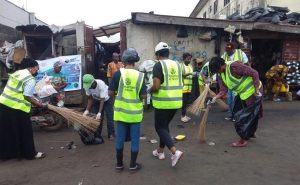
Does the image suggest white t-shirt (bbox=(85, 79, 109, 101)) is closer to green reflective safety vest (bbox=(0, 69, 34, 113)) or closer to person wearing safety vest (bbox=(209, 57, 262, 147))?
green reflective safety vest (bbox=(0, 69, 34, 113))

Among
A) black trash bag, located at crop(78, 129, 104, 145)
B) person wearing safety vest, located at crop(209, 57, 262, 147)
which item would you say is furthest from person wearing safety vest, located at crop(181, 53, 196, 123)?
black trash bag, located at crop(78, 129, 104, 145)

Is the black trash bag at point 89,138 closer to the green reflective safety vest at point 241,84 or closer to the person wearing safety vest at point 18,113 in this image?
the person wearing safety vest at point 18,113

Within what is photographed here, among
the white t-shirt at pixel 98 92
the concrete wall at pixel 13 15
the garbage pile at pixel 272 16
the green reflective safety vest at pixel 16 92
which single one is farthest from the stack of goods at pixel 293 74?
Answer: the concrete wall at pixel 13 15

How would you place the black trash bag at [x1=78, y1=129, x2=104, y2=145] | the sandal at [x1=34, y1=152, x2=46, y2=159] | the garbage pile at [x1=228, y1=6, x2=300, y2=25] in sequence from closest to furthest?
1. the sandal at [x1=34, y1=152, x2=46, y2=159]
2. the black trash bag at [x1=78, y1=129, x2=104, y2=145]
3. the garbage pile at [x1=228, y1=6, x2=300, y2=25]

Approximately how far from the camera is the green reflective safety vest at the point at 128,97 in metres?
4.91

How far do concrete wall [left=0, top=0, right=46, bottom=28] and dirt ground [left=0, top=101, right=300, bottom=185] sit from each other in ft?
29.8

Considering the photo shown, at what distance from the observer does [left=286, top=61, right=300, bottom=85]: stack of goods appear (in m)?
12.0

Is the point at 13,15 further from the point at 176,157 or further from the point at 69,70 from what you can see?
the point at 176,157

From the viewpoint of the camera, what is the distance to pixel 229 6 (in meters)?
23.5

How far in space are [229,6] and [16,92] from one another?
1999 centimetres

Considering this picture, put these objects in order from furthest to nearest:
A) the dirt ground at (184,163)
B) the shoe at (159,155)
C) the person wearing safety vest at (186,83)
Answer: the person wearing safety vest at (186,83) < the shoe at (159,155) < the dirt ground at (184,163)

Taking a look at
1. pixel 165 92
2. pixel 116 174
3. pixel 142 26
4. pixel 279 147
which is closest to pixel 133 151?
pixel 116 174

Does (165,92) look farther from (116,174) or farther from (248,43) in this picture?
(248,43)

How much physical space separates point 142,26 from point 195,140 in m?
5.58
